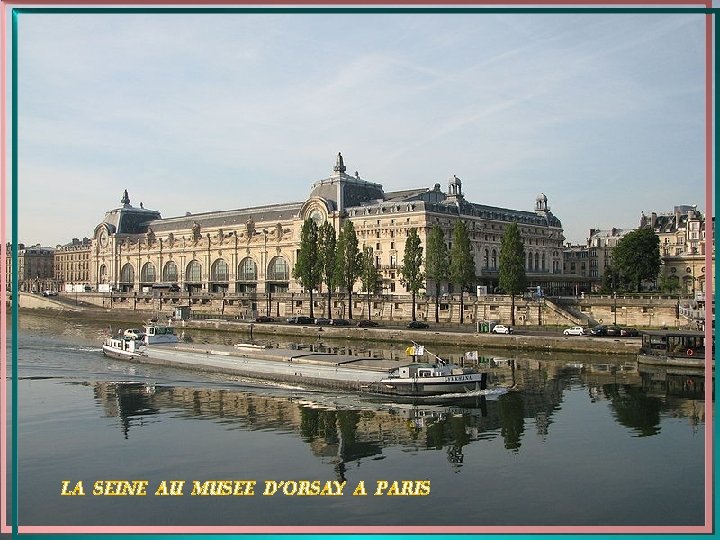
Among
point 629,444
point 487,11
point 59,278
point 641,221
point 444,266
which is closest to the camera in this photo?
point 487,11

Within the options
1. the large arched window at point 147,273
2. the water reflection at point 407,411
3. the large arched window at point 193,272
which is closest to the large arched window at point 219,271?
the large arched window at point 193,272

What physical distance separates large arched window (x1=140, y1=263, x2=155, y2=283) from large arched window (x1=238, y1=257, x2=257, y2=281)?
2454 centimetres

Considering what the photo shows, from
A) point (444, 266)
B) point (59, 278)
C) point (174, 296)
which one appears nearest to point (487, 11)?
point (444, 266)

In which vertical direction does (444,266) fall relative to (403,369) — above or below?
above

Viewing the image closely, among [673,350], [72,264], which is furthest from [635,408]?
[72,264]

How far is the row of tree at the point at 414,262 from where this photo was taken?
72625 mm

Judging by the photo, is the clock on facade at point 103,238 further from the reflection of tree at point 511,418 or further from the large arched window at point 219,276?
the reflection of tree at point 511,418

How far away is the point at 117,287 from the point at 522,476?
125m

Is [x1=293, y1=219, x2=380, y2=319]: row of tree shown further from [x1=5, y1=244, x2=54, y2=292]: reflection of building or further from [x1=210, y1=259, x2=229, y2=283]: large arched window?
[x1=5, y1=244, x2=54, y2=292]: reflection of building

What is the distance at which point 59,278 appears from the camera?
162 m

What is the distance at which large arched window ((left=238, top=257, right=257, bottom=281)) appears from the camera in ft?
374

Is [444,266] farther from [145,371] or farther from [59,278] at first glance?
[59,278]

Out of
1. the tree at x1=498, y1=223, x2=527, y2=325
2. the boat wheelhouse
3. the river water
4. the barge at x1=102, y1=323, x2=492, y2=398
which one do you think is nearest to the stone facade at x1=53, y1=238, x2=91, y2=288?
the barge at x1=102, y1=323, x2=492, y2=398

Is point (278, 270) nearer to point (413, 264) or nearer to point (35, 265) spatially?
point (413, 264)
